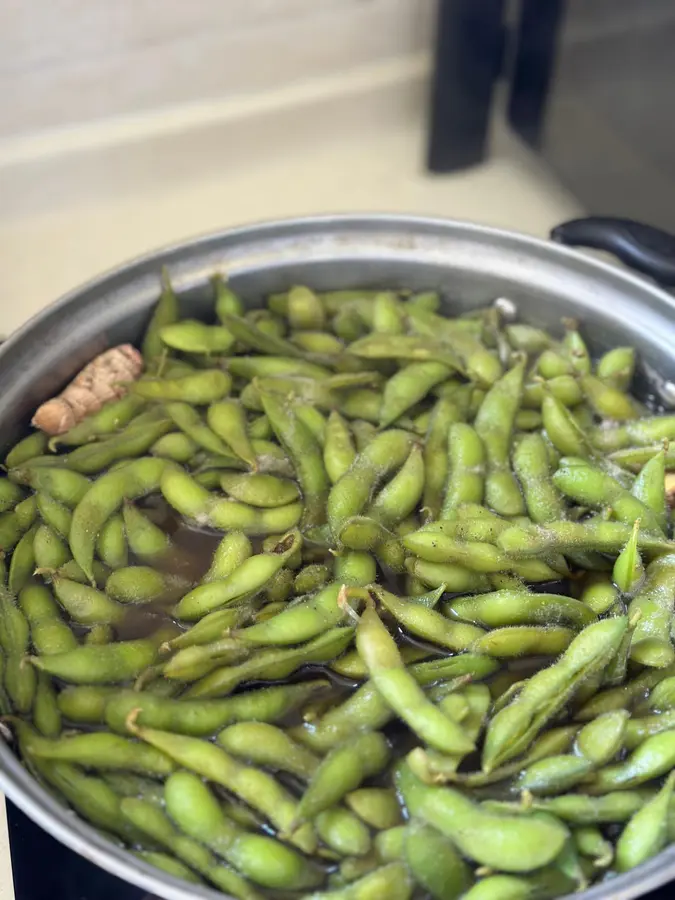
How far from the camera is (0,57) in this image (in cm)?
170

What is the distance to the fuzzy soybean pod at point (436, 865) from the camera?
864mm

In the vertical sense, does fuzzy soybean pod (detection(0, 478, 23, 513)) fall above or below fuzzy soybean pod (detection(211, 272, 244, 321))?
below

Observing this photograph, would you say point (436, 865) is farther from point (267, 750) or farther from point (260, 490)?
point (260, 490)

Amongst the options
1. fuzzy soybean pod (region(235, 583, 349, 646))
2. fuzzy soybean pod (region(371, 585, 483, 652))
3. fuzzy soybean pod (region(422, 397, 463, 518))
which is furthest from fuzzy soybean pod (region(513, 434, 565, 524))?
fuzzy soybean pod (region(235, 583, 349, 646))

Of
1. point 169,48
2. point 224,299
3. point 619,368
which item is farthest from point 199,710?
point 169,48

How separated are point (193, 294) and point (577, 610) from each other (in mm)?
797

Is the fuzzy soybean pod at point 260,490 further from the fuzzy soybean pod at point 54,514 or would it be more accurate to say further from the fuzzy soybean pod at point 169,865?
the fuzzy soybean pod at point 169,865

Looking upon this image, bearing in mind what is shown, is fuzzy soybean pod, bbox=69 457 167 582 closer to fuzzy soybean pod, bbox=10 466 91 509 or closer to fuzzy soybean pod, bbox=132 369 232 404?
fuzzy soybean pod, bbox=10 466 91 509

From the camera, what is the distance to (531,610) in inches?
41.1

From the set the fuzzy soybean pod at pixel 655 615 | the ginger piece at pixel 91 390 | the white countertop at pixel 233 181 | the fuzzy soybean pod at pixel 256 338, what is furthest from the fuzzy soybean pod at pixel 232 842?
the white countertop at pixel 233 181

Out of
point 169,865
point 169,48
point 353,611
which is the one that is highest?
point 169,48

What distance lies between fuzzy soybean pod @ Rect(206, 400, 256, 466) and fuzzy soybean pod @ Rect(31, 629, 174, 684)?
314mm

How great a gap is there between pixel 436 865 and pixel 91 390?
0.83m

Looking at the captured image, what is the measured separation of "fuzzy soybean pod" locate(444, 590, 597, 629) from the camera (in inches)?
41.1
